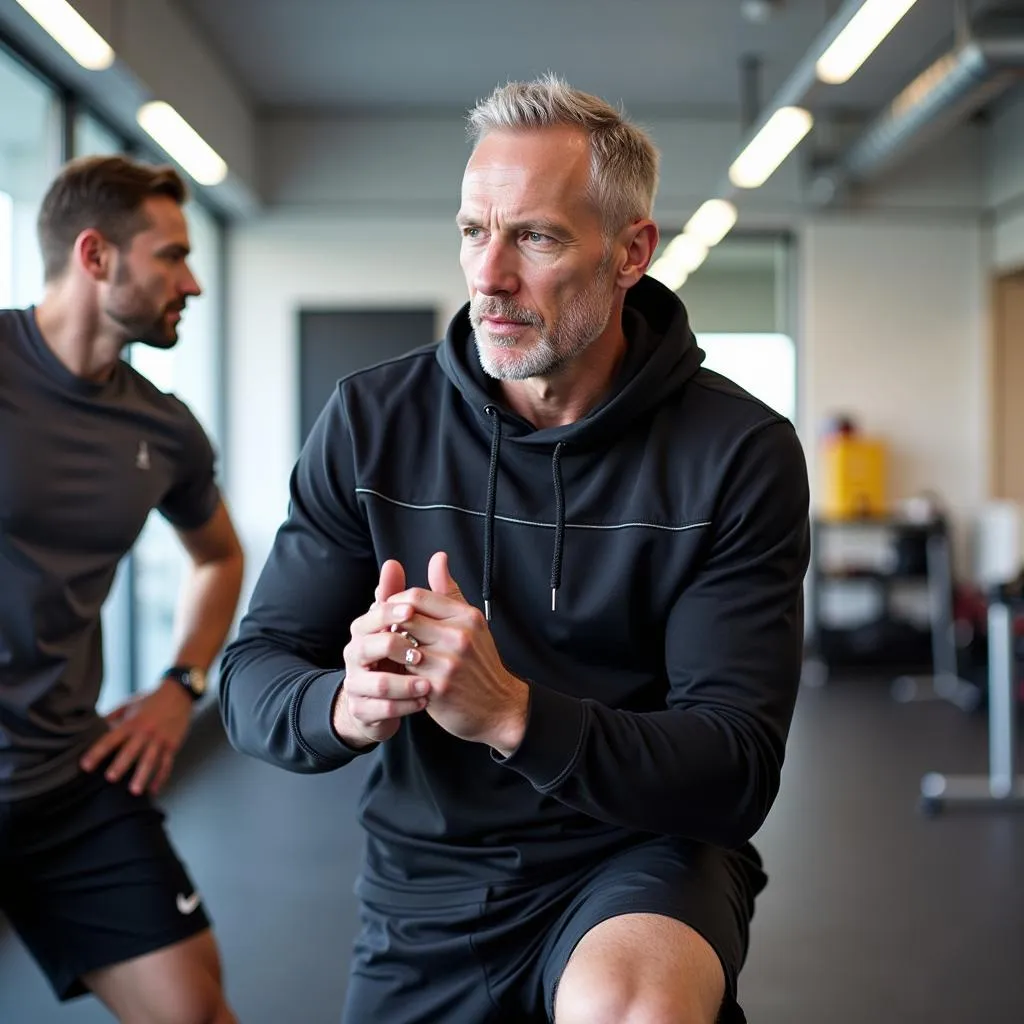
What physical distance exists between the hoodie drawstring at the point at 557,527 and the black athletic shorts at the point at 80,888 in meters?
0.94

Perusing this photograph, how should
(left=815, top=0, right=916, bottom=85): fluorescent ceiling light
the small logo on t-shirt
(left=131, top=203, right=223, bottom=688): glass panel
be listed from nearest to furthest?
the small logo on t-shirt → (left=815, top=0, right=916, bottom=85): fluorescent ceiling light → (left=131, top=203, right=223, bottom=688): glass panel

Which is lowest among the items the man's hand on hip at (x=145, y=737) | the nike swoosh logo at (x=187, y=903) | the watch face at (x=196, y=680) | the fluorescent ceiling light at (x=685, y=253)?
Answer: the nike swoosh logo at (x=187, y=903)

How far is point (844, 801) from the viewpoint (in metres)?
4.68

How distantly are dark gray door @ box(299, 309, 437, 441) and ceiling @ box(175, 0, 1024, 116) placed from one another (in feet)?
4.19

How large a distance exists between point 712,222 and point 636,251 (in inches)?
225

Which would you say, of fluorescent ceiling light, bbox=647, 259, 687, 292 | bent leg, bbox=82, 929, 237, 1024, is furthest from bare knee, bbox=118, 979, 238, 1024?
fluorescent ceiling light, bbox=647, 259, 687, 292

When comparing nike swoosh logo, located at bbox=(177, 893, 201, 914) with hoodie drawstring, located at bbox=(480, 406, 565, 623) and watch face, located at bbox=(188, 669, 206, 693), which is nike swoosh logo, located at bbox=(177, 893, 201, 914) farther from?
hoodie drawstring, located at bbox=(480, 406, 565, 623)

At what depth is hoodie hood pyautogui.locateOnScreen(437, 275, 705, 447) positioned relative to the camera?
166 centimetres

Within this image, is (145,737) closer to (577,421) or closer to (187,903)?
(187,903)

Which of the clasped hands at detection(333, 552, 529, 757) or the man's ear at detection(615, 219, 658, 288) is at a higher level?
the man's ear at detection(615, 219, 658, 288)

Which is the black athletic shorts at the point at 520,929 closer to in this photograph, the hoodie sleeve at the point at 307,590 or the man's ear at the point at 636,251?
the hoodie sleeve at the point at 307,590

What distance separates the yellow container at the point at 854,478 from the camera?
7602mm

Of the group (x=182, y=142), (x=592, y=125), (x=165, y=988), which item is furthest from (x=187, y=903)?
(x=182, y=142)

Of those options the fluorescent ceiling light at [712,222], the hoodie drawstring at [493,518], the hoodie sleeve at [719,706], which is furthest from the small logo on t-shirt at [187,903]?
the fluorescent ceiling light at [712,222]
